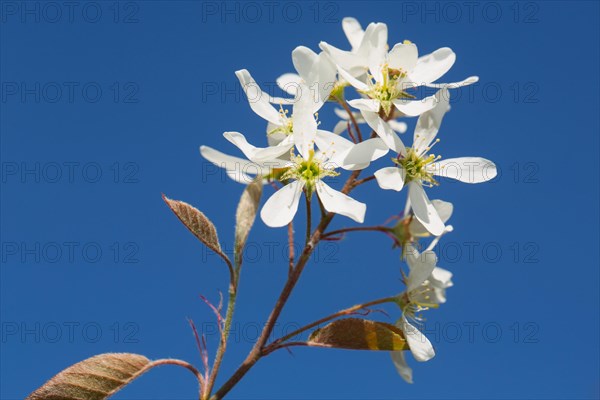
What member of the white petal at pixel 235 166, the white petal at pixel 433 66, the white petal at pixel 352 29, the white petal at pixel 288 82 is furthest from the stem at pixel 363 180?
the white petal at pixel 352 29

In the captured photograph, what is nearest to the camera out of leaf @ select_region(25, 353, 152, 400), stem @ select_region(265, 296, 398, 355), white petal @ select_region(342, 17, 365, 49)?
leaf @ select_region(25, 353, 152, 400)

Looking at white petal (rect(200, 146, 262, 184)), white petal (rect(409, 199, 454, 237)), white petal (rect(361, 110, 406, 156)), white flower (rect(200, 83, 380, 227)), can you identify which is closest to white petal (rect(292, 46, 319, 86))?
white flower (rect(200, 83, 380, 227))

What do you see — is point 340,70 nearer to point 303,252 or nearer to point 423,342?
point 303,252

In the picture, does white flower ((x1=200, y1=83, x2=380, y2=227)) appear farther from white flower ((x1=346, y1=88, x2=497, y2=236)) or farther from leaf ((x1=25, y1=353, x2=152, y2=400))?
leaf ((x1=25, y1=353, x2=152, y2=400))

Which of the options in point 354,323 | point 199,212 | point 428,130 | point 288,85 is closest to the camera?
point 354,323

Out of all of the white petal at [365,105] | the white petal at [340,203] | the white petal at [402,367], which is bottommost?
the white petal at [402,367]

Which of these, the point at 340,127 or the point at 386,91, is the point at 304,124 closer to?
the point at 386,91

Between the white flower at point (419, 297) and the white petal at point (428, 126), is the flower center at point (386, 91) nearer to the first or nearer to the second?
the white petal at point (428, 126)

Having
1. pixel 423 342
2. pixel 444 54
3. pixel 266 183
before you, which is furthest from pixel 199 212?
pixel 444 54
